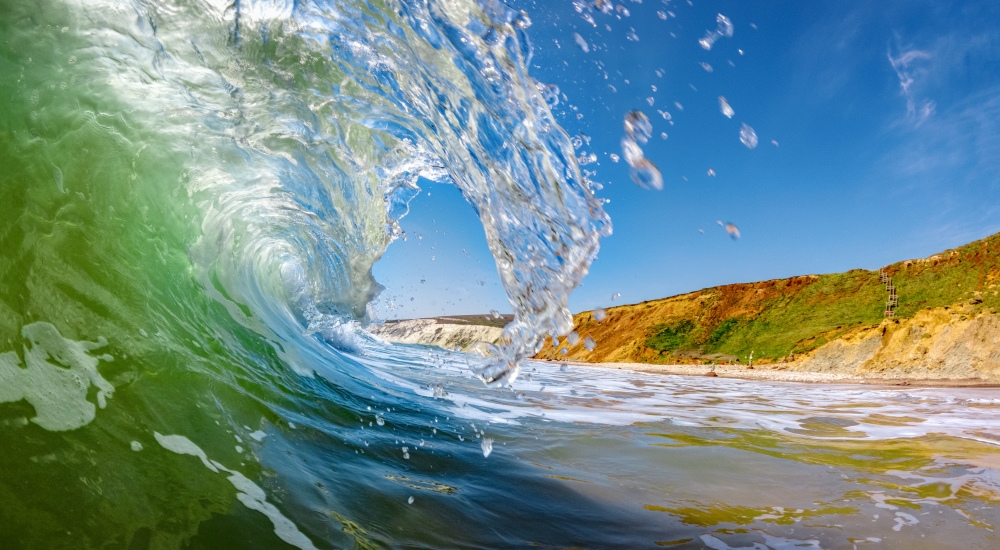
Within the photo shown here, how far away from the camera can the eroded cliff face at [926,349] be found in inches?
985

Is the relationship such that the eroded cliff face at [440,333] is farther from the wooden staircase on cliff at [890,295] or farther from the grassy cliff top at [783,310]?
the wooden staircase on cliff at [890,295]

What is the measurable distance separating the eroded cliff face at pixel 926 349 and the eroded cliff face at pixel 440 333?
150ft

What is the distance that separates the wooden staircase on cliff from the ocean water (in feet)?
130

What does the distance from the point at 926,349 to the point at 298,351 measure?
32.1 meters

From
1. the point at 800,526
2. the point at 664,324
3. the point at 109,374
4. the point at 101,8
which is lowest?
the point at 109,374

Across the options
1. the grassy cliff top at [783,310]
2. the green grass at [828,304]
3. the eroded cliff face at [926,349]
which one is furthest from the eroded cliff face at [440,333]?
the eroded cliff face at [926,349]

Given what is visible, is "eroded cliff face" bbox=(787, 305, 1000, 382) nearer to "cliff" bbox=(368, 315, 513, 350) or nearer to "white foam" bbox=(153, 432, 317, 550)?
"white foam" bbox=(153, 432, 317, 550)

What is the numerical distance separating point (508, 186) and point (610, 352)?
49.1m

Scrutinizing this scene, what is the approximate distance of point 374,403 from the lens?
5.63m

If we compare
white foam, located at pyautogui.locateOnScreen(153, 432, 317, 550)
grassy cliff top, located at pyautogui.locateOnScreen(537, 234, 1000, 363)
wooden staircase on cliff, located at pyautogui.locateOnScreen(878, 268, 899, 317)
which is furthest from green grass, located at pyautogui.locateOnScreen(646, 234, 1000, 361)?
white foam, located at pyautogui.locateOnScreen(153, 432, 317, 550)

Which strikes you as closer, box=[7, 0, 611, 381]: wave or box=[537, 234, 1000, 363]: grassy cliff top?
box=[7, 0, 611, 381]: wave

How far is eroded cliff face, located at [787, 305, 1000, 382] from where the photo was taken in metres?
25.0

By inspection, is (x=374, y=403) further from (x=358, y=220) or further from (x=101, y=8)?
(x=101, y=8)

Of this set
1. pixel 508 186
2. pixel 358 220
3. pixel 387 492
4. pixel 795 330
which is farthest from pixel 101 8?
pixel 795 330
